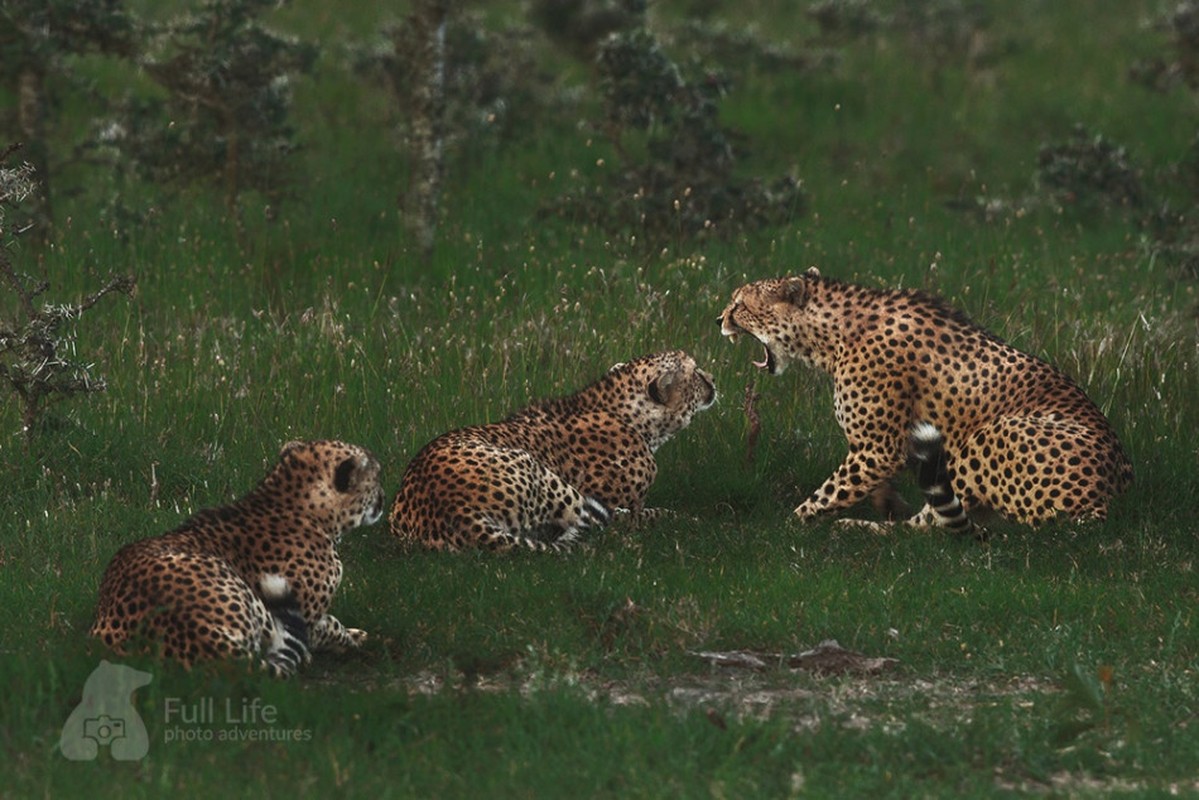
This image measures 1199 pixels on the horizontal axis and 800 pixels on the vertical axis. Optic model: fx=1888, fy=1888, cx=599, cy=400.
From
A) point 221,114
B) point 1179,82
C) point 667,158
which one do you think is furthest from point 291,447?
point 1179,82

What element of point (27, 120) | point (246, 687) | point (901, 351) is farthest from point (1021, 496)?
point (27, 120)

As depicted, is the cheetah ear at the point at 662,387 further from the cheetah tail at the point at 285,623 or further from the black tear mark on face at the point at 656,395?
the cheetah tail at the point at 285,623

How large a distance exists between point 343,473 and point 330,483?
64 millimetres

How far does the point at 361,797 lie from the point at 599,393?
156 inches

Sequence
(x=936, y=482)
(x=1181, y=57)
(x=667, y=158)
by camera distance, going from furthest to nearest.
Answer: (x=1181, y=57) → (x=667, y=158) → (x=936, y=482)

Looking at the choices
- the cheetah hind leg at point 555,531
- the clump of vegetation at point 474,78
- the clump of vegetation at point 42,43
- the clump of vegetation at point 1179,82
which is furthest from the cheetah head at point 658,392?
the clump of vegetation at point 474,78

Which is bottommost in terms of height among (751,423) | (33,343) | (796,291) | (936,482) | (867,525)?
(867,525)

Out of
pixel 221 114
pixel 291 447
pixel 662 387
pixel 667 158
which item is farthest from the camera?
pixel 667 158

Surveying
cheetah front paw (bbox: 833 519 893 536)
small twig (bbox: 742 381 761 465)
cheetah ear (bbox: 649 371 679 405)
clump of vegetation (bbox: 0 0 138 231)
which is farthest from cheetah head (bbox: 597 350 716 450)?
clump of vegetation (bbox: 0 0 138 231)

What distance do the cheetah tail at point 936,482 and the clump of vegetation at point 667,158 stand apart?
205 inches

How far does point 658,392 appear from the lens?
9.03 m

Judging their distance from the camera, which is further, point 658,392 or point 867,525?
point 658,392

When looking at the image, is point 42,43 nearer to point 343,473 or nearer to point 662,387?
point 662,387

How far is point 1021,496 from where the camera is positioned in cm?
836
